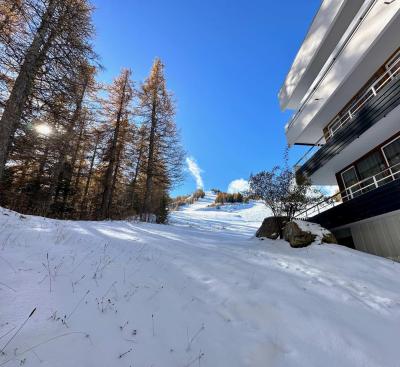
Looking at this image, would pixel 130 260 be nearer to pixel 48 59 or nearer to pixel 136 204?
pixel 48 59

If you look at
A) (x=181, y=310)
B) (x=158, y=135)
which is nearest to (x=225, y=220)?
(x=158, y=135)

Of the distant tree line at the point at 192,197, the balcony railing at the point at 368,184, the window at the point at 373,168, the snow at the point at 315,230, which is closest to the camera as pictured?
the snow at the point at 315,230

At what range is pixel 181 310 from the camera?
12.3 feet

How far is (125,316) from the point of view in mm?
3373

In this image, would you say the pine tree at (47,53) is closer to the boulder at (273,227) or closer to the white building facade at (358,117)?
the boulder at (273,227)

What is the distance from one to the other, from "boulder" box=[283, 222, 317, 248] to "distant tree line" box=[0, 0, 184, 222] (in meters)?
10.8

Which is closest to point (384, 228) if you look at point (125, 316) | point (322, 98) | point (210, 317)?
point (322, 98)

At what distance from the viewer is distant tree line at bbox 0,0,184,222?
9609mm

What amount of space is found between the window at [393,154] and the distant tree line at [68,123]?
13.7m

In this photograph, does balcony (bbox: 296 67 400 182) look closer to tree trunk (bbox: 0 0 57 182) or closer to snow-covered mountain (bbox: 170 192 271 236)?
snow-covered mountain (bbox: 170 192 271 236)

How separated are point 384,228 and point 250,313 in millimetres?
10238

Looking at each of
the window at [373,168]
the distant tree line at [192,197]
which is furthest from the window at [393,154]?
the distant tree line at [192,197]

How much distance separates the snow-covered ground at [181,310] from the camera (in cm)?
273

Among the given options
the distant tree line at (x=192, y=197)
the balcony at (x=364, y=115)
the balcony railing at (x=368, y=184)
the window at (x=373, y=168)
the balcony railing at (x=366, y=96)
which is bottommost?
the balcony railing at (x=368, y=184)
